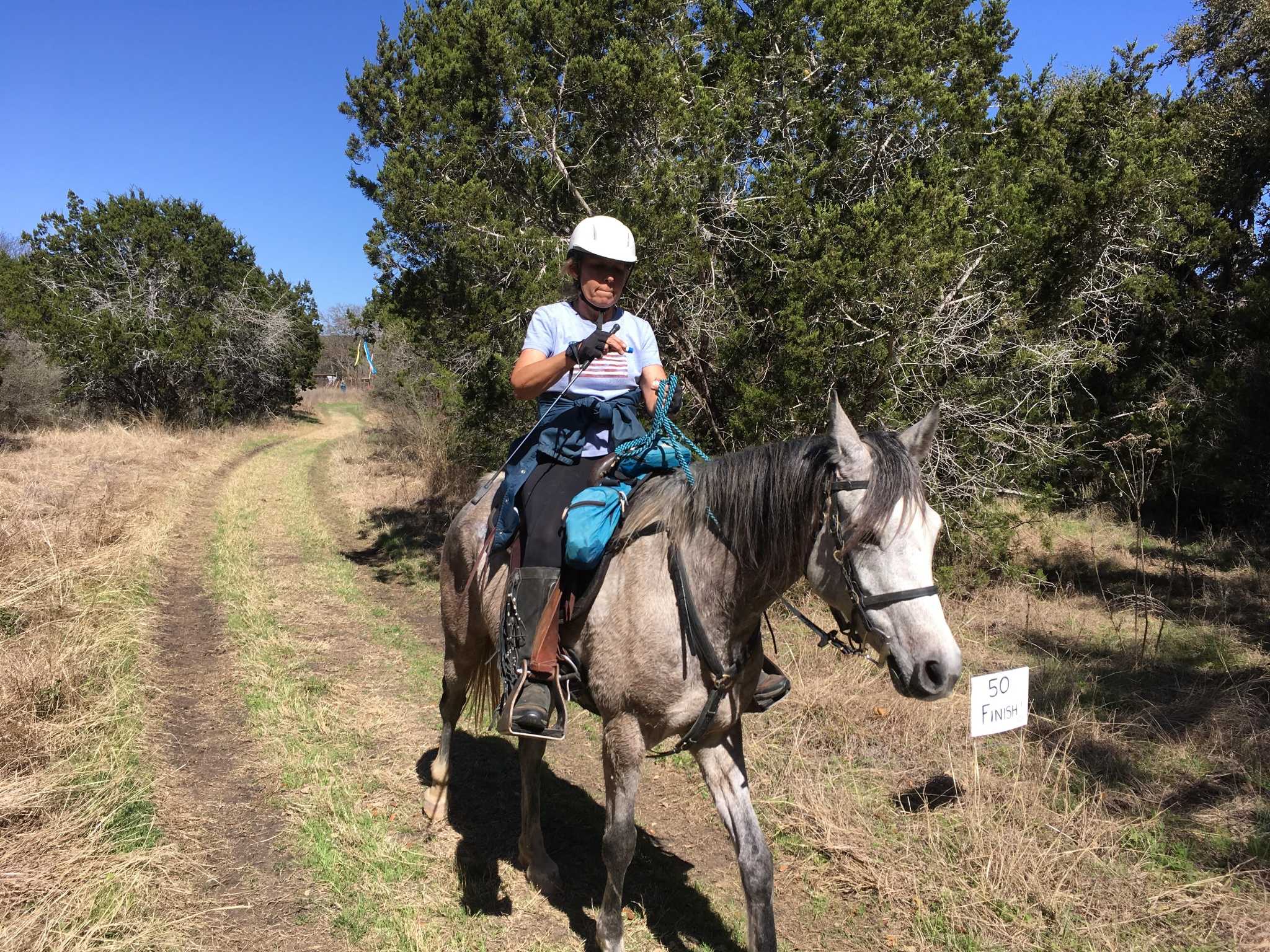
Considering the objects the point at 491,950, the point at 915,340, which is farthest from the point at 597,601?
the point at 915,340

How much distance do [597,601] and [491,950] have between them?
6.05 ft

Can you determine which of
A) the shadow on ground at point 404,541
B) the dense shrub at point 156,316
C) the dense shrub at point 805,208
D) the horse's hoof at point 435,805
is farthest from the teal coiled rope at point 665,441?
the dense shrub at point 156,316

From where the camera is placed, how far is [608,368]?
3.45m

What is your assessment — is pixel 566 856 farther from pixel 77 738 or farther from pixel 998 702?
pixel 77 738

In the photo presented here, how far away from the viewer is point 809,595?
7789 mm

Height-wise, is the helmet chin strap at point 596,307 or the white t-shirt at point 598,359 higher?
the helmet chin strap at point 596,307

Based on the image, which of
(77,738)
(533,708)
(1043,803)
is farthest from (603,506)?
(77,738)

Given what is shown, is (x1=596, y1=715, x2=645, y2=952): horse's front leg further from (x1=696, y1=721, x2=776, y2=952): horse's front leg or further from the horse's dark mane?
the horse's dark mane

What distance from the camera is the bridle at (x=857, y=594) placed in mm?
2225

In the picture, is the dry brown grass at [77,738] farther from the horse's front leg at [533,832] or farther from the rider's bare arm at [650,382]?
the rider's bare arm at [650,382]

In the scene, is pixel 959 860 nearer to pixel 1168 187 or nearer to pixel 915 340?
pixel 915 340

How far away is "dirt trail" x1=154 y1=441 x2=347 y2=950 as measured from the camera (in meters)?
3.49

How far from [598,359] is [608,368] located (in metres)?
0.13

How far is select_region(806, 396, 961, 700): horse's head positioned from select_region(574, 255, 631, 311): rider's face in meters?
1.48
